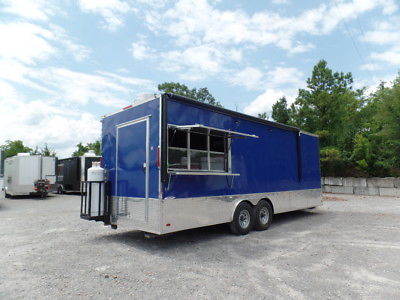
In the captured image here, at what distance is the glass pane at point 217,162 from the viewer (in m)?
6.32

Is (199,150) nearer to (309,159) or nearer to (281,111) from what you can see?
(309,159)

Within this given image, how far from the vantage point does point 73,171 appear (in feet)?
67.0

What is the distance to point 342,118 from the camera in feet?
59.4

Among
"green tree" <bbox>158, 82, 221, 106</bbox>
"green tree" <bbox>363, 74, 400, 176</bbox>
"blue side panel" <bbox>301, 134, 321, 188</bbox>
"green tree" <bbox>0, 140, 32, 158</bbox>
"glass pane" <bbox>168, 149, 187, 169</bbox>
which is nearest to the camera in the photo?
"glass pane" <bbox>168, 149, 187, 169</bbox>

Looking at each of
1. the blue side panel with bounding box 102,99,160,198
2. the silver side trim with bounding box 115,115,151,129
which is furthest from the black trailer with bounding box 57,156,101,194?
the silver side trim with bounding box 115,115,151,129

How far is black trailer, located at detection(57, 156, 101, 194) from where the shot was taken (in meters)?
19.1

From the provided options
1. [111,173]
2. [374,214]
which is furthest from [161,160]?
[374,214]

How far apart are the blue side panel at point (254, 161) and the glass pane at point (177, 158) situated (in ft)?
0.77

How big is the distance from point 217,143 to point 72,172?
672 inches

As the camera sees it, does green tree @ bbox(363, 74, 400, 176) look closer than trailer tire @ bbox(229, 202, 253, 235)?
No

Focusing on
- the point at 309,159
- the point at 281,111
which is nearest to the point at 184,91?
the point at 281,111

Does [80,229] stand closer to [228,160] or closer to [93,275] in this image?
[93,275]

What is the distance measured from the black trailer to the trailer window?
14286mm

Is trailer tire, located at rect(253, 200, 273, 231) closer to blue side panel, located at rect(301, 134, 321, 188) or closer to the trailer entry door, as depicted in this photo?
blue side panel, located at rect(301, 134, 321, 188)
